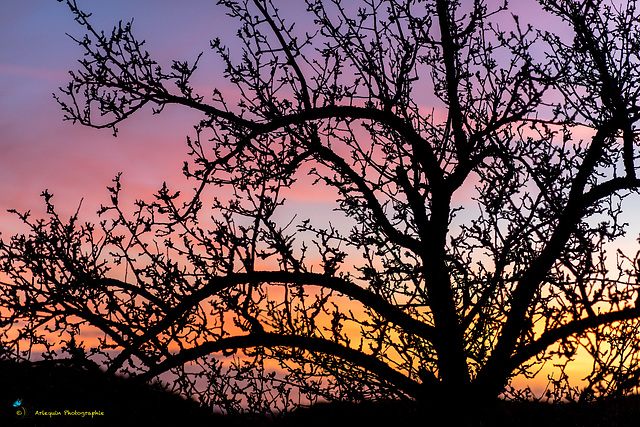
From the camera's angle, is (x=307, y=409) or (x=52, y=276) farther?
(x=307, y=409)

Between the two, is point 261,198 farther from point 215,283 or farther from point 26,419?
point 26,419

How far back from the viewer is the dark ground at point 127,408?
659cm

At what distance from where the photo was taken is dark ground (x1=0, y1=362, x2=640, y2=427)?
6.59 metres

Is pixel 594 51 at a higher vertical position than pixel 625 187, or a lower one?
higher

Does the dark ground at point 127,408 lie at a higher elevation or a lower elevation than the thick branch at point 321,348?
lower

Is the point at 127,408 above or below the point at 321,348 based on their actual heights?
below

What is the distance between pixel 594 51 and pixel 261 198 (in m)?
5.01

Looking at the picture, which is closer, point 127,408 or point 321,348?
point 127,408

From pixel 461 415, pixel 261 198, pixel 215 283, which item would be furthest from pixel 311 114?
pixel 461 415

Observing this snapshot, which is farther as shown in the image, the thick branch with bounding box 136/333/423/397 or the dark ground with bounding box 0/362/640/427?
the thick branch with bounding box 136/333/423/397

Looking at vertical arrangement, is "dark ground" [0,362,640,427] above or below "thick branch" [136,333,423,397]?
below

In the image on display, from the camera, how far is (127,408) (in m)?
6.48

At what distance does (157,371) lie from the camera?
670cm

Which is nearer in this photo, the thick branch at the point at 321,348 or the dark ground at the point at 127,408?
the dark ground at the point at 127,408
